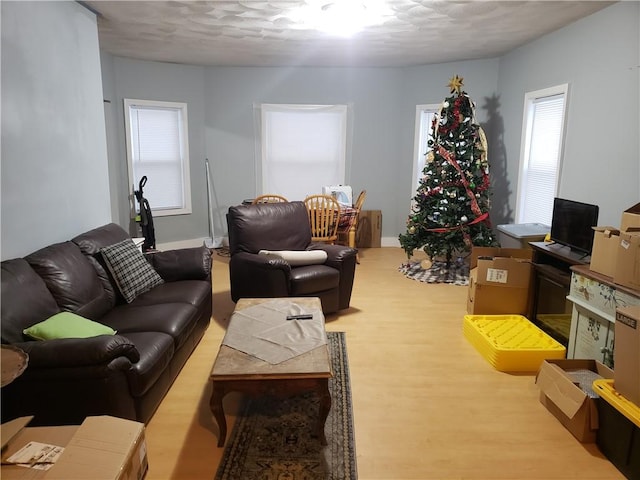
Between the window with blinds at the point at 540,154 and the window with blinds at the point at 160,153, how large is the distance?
430 centimetres

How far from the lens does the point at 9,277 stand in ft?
7.25

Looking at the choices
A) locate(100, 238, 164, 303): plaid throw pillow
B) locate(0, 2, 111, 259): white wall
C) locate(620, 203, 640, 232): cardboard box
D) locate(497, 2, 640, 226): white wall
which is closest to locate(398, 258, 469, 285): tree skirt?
locate(497, 2, 640, 226): white wall

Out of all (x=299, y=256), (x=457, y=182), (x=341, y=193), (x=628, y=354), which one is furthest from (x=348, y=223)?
(x=628, y=354)

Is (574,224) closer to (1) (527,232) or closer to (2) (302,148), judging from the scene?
(1) (527,232)

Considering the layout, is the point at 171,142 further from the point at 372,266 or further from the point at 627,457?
the point at 627,457

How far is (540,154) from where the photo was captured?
452 cm

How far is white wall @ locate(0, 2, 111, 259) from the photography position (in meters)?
2.55

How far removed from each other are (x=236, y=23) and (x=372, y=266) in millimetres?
3098

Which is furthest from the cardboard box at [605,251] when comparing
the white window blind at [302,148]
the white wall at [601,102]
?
the white window blind at [302,148]

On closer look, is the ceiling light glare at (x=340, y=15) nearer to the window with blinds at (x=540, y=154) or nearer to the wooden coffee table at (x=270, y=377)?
the window with blinds at (x=540, y=154)

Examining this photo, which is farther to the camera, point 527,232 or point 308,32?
point 308,32

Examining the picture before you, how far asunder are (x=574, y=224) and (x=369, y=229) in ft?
11.2

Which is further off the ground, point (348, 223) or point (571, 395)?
point (348, 223)

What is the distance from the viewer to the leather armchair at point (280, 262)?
3512 millimetres
